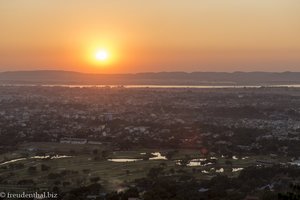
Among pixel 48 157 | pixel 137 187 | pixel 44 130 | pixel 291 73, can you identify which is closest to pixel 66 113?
pixel 44 130

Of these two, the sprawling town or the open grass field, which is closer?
Result: the sprawling town

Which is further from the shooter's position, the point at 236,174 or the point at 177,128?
the point at 177,128

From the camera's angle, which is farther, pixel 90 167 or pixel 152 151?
pixel 152 151

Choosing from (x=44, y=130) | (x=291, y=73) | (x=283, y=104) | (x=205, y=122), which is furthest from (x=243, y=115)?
(x=291, y=73)

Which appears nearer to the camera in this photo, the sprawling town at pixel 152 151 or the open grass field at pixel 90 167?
the sprawling town at pixel 152 151

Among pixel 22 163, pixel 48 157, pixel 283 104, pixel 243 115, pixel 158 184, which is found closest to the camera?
pixel 158 184

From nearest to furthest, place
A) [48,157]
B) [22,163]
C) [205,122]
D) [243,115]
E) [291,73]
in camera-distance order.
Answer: [22,163] < [48,157] < [205,122] < [243,115] < [291,73]

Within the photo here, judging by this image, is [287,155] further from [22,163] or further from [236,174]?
[22,163]
